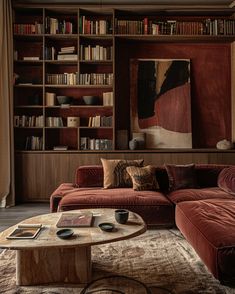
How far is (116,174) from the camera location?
443cm

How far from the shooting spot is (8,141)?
17.8ft

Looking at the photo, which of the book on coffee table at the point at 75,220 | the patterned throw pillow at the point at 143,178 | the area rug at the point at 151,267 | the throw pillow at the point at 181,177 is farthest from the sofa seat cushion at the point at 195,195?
the book on coffee table at the point at 75,220

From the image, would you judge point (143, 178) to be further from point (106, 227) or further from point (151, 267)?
point (106, 227)

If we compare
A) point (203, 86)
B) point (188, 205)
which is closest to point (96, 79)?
point (203, 86)

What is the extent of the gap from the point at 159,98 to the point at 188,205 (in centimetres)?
285

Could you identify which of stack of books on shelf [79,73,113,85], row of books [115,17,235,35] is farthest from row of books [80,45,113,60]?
row of books [115,17,235,35]

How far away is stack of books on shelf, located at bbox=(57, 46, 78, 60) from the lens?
5.71 meters

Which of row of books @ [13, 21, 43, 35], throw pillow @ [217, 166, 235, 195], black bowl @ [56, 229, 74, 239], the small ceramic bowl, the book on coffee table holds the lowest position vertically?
black bowl @ [56, 229, 74, 239]

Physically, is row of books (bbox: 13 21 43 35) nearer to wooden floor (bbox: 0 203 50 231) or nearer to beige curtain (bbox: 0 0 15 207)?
beige curtain (bbox: 0 0 15 207)

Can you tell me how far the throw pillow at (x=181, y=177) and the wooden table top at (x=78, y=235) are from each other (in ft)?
5.02

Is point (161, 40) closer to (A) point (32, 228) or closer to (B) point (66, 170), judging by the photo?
(B) point (66, 170)

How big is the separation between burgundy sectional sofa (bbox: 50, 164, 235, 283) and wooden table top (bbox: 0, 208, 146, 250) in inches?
19.1

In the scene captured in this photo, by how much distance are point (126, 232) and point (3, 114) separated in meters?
3.49

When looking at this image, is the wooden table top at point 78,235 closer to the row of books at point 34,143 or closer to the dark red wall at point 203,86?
the row of books at point 34,143
